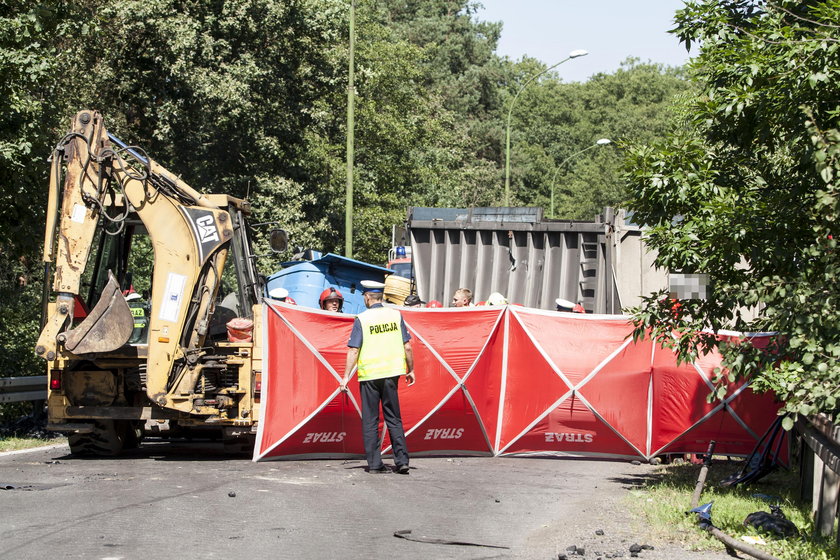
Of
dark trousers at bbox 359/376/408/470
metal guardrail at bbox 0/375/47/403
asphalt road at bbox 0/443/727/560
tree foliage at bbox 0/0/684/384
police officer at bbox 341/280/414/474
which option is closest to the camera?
asphalt road at bbox 0/443/727/560

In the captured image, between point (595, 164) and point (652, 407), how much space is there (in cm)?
6066

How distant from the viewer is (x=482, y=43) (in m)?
77.1

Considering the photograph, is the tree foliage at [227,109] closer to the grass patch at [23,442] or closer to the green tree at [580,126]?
the grass patch at [23,442]

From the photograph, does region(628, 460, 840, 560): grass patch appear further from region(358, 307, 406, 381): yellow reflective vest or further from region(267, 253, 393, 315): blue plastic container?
region(267, 253, 393, 315): blue plastic container

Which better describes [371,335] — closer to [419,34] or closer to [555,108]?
[419,34]

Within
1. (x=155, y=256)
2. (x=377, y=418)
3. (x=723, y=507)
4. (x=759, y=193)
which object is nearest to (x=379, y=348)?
(x=377, y=418)

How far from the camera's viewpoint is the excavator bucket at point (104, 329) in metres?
11.2

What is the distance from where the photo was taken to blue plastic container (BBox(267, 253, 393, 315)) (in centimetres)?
1908

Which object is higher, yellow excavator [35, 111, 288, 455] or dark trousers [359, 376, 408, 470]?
yellow excavator [35, 111, 288, 455]

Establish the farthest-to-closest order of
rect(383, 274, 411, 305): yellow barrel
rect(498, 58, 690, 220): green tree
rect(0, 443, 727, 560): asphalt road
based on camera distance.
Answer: rect(498, 58, 690, 220): green tree < rect(383, 274, 411, 305): yellow barrel < rect(0, 443, 727, 560): asphalt road

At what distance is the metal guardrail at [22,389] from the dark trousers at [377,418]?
5555mm

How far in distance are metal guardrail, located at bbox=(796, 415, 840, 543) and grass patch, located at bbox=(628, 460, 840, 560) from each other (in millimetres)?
123

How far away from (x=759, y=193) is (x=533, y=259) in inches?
335

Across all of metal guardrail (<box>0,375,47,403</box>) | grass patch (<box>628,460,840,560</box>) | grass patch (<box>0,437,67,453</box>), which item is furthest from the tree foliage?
grass patch (<box>628,460,840,560</box>)
